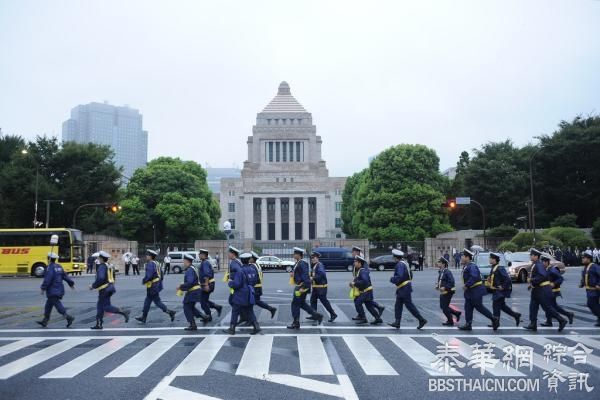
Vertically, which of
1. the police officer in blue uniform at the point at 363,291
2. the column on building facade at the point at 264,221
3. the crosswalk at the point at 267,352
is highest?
the column on building facade at the point at 264,221

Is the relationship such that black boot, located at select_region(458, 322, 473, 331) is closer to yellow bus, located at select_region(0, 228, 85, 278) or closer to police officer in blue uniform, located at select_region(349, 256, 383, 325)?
police officer in blue uniform, located at select_region(349, 256, 383, 325)

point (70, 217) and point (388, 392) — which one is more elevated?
point (70, 217)

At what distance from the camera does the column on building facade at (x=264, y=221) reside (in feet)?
316

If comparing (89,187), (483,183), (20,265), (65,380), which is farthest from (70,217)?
(65,380)

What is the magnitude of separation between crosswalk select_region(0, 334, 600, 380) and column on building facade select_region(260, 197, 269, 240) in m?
85.0

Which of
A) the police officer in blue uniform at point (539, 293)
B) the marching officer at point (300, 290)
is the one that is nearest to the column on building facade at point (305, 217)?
the marching officer at point (300, 290)

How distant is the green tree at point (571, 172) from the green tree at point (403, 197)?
9919 millimetres

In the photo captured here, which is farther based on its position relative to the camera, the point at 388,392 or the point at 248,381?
the point at 248,381

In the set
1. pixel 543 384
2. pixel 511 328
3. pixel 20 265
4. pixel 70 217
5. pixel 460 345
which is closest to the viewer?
pixel 543 384

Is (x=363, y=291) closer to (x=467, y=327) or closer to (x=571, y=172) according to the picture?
(x=467, y=327)

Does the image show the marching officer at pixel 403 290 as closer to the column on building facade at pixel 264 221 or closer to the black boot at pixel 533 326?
the black boot at pixel 533 326

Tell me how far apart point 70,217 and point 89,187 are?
3.33 m

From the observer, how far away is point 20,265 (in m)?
38.1

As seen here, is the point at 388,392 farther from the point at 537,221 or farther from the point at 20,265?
the point at 537,221
